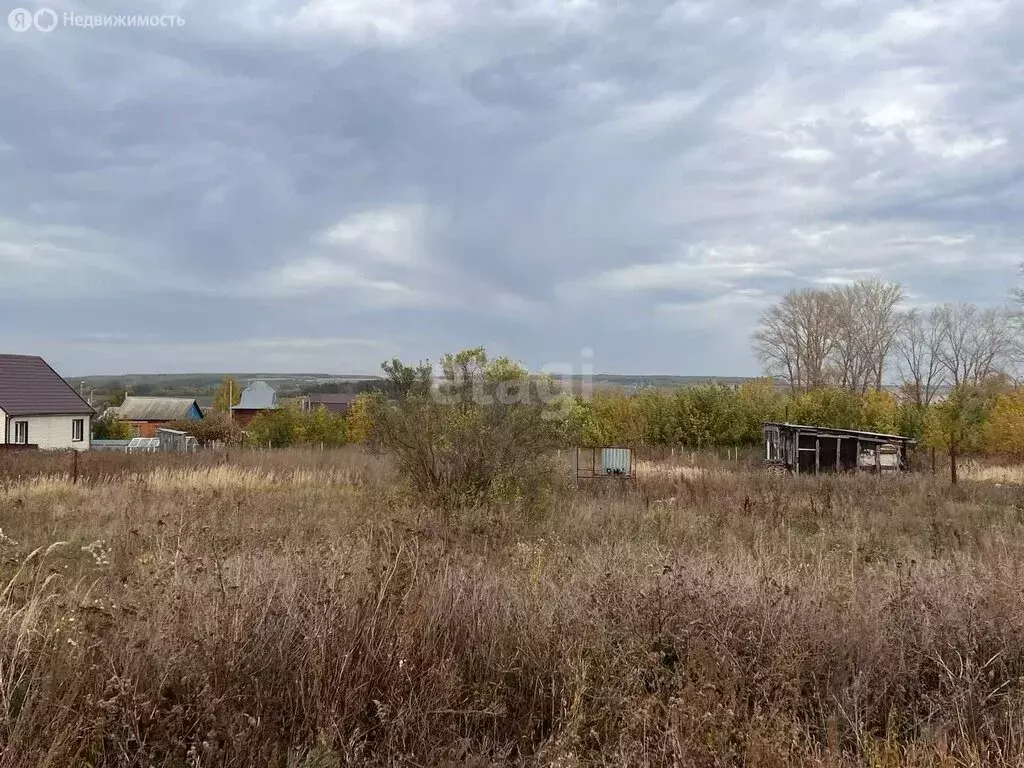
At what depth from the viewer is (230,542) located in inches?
239

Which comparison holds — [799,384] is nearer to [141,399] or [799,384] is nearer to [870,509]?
[870,509]

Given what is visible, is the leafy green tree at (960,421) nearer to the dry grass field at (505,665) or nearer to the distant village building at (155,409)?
the dry grass field at (505,665)

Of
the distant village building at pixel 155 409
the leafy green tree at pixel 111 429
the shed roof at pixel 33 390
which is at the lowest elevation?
the leafy green tree at pixel 111 429

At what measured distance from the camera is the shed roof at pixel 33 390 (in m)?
35.9

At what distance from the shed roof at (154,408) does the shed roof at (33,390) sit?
119 ft

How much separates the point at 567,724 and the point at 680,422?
3680 centimetres

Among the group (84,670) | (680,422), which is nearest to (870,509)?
(84,670)

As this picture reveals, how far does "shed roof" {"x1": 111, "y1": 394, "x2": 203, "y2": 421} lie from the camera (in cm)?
7519

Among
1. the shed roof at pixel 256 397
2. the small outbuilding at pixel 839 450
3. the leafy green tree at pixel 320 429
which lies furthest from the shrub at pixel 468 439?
the shed roof at pixel 256 397

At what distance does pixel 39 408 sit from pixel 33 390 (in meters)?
1.43

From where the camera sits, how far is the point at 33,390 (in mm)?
37500

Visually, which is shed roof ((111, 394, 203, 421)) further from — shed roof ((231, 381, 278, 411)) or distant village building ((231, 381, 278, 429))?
shed roof ((231, 381, 278, 411))

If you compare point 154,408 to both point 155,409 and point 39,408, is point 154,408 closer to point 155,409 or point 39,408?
point 155,409

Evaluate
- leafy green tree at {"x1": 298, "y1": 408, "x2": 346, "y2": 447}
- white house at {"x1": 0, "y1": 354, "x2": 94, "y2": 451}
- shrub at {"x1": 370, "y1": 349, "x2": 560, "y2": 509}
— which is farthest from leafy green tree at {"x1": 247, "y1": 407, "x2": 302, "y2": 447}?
shrub at {"x1": 370, "y1": 349, "x2": 560, "y2": 509}
